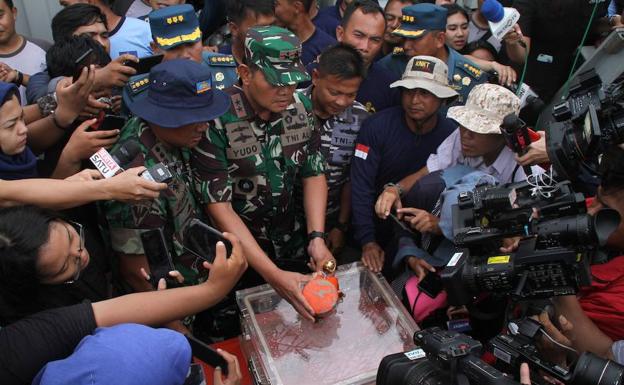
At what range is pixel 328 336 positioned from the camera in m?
1.94

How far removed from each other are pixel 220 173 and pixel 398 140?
107 cm

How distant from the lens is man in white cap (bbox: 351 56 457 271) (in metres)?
2.60

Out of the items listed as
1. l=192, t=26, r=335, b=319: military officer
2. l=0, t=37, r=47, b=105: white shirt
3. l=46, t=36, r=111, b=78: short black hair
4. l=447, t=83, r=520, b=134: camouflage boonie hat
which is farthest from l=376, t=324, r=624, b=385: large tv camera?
l=0, t=37, r=47, b=105: white shirt

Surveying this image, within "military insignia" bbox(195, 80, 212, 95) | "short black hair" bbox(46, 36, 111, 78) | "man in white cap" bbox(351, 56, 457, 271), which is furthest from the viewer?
"man in white cap" bbox(351, 56, 457, 271)

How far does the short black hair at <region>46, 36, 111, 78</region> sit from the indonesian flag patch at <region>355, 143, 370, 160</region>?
1.41m

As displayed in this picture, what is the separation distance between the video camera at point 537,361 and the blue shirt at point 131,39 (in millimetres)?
2791

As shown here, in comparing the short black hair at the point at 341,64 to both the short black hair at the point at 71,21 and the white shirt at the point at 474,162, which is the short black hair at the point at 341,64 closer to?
the white shirt at the point at 474,162

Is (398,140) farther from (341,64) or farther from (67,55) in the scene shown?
(67,55)

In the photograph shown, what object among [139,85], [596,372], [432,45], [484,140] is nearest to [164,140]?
[139,85]

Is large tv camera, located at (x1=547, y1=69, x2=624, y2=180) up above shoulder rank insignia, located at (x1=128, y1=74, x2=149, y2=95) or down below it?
above

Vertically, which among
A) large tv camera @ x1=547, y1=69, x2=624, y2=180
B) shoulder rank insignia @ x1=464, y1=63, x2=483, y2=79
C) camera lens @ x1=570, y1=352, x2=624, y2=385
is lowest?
shoulder rank insignia @ x1=464, y1=63, x2=483, y2=79

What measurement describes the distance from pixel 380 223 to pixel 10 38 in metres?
2.54

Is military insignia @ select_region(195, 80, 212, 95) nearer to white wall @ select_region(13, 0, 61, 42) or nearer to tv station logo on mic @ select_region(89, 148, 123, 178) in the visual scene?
tv station logo on mic @ select_region(89, 148, 123, 178)

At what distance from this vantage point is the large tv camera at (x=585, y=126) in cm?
160
